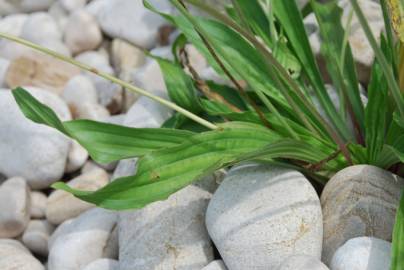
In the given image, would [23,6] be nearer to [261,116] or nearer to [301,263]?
→ [261,116]

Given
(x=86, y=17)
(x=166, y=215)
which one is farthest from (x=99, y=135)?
(x=86, y=17)

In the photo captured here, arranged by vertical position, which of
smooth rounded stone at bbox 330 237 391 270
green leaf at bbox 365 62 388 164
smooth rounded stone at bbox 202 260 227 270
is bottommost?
smooth rounded stone at bbox 202 260 227 270

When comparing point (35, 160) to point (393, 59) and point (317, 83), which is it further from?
point (393, 59)

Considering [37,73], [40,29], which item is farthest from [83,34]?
[37,73]

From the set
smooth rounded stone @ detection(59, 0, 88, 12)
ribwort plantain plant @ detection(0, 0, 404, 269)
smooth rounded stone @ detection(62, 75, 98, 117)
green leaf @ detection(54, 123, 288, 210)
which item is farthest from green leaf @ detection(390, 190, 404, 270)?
smooth rounded stone @ detection(59, 0, 88, 12)

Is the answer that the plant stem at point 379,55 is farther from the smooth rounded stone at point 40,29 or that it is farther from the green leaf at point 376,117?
the smooth rounded stone at point 40,29

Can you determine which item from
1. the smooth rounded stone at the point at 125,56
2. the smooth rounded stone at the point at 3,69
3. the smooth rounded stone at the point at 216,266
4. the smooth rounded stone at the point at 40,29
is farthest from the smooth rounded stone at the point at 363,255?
the smooth rounded stone at the point at 40,29

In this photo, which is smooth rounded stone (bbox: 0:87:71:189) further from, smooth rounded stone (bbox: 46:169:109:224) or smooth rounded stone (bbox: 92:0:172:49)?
smooth rounded stone (bbox: 92:0:172:49)
